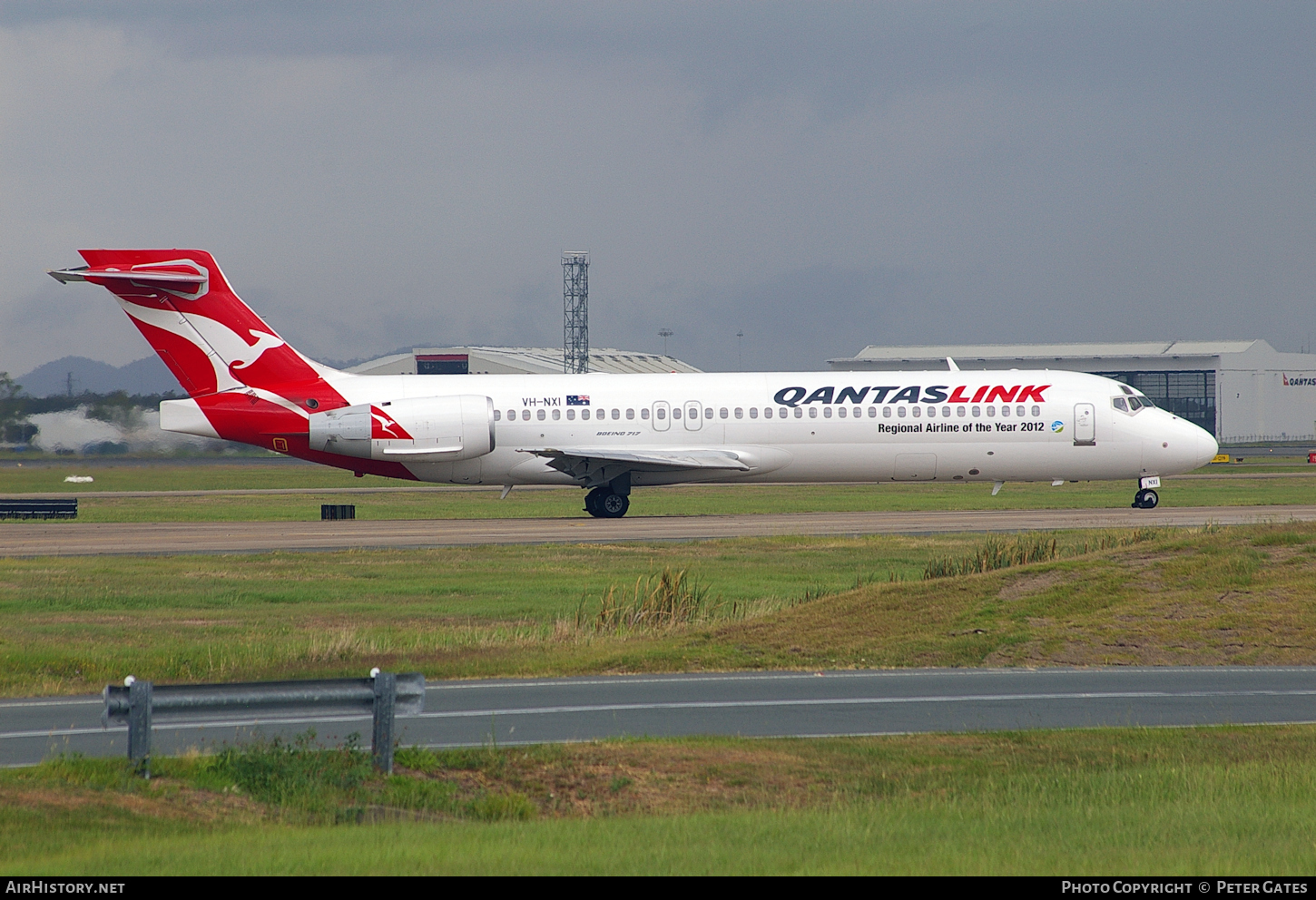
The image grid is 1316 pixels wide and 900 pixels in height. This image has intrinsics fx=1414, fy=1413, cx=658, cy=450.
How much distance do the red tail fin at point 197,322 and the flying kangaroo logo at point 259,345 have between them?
0.08ft

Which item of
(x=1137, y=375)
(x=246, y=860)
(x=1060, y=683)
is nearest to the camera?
(x=246, y=860)

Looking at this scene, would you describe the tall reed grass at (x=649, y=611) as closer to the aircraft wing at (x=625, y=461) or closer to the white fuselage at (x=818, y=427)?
the aircraft wing at (x=625, y=461)

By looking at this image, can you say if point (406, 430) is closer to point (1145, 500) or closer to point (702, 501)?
point (702, 501)

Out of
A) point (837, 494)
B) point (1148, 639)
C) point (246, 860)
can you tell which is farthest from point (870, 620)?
point (837, 494)

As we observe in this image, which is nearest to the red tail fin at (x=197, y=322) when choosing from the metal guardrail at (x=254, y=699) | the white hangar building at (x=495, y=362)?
the metal guardrail at (x=254, y=699)

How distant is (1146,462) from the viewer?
41719 mm

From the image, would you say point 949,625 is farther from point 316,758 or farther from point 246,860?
point 246,860

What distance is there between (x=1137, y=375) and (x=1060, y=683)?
11321 cm

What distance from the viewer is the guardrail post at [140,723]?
32.4 ft

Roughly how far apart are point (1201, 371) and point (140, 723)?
397ft

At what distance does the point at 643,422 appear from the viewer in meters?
41.2

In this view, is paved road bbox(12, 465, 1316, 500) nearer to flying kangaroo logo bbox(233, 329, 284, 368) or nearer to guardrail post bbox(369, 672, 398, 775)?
flying kangaroo logo bbox(233, 329, 284, 368)

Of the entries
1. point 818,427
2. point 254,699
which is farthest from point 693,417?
point 254,699

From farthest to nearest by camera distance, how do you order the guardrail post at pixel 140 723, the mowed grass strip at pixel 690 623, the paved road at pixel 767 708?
the mowed grass strip at pixel 690 623 < the paved road at pixel 767 708 < the guardrail post at pixel 140 723
